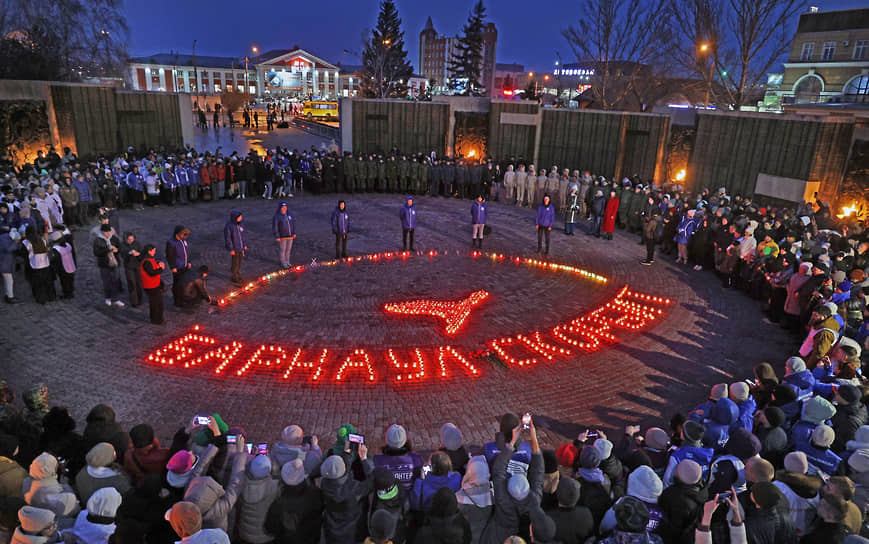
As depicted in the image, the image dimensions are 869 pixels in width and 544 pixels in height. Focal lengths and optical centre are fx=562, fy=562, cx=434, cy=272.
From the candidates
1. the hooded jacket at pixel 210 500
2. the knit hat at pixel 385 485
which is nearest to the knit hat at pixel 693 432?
the knit hat at pixel 385 485

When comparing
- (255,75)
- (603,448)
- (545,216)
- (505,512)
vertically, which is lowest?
(505,512)

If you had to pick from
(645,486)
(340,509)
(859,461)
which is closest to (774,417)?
(859,461)

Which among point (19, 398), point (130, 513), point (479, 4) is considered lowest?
point (19, 398)

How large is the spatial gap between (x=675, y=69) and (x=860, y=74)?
18241mm

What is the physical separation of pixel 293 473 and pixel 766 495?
3933 mm

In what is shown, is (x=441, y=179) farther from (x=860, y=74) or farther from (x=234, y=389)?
(x=860, y=74)

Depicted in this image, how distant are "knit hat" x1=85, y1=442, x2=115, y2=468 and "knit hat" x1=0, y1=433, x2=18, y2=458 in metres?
1.05

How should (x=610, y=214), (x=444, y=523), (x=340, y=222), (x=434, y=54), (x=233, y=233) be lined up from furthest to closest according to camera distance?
(x=434, y=54)
(x=610, y=214)
(x=340, y=222)
(x=233, y=233)
(x=444, y=523)

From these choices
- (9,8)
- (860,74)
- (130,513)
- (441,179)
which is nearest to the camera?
(130,513)

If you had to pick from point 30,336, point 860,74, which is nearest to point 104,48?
point 30,336

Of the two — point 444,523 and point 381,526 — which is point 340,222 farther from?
point 381,526

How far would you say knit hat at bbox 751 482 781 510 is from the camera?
15.0 feet

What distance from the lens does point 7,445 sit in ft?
17.5

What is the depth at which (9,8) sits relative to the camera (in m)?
29.8
